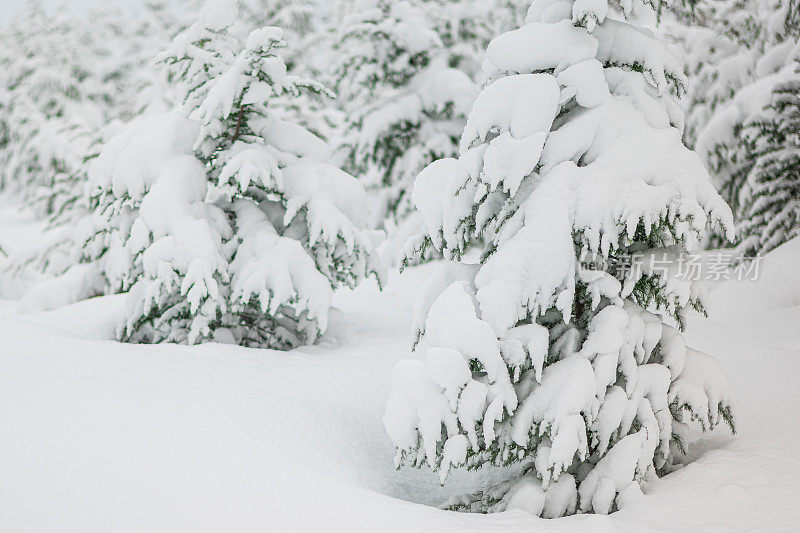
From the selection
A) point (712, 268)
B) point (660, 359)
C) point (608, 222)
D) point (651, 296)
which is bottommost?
point (712, 268)

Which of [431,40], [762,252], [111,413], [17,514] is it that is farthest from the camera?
[431,40]

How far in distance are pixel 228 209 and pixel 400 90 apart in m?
6.04

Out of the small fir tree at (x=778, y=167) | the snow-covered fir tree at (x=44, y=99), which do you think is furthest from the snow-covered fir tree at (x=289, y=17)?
the small fir tree at (x=778, y=167)

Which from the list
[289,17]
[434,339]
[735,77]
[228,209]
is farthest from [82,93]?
[434,339]

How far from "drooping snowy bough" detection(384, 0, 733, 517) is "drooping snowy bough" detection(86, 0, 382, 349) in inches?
88.7

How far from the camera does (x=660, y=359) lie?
425 centimetres

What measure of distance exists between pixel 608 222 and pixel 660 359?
1128 mm

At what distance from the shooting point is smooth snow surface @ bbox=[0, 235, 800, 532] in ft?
10.6

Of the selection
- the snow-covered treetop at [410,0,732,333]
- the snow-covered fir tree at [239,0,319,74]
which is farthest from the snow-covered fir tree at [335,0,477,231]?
the snow-covered fir tree at [239,0,319,74]

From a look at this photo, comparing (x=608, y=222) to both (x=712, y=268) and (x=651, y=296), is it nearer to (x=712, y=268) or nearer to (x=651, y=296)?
(x=651, y=296)

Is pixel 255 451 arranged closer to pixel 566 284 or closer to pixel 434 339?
pixel 434 339

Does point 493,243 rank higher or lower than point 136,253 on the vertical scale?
higher

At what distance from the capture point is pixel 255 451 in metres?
3.81

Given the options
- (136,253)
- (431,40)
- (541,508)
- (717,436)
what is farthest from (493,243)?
(431,40)
